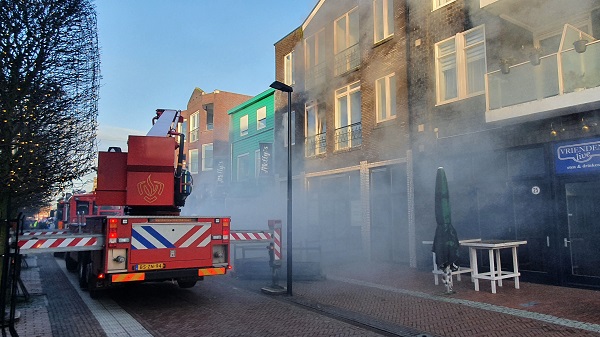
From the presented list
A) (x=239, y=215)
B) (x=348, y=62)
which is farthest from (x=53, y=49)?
(x=239, y=215)

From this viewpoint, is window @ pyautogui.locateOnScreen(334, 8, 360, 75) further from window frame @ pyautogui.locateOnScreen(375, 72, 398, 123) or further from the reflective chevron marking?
the reflective chevron marking

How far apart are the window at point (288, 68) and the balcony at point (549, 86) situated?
8325 mm

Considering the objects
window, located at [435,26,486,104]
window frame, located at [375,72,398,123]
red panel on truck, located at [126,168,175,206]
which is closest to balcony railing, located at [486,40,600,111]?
window, located at [435,26,486,104]

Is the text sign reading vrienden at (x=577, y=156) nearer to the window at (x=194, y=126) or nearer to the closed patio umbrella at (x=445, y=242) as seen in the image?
the closed patio umbrella at (x=445, y=242)

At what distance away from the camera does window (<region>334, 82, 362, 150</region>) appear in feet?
39.8

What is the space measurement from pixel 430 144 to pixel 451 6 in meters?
3.07

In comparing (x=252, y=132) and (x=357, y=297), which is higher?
(x=252, y=132)

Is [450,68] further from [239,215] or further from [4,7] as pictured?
[239,215]

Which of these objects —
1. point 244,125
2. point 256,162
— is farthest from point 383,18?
point 244,125

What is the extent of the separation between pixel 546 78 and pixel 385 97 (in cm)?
435

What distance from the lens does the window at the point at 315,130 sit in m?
13.5

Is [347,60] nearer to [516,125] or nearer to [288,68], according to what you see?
[288,68]

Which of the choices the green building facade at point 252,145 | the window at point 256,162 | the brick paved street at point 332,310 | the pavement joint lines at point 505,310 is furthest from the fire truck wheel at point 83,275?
the window at point 256,162

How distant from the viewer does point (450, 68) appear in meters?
9.53
